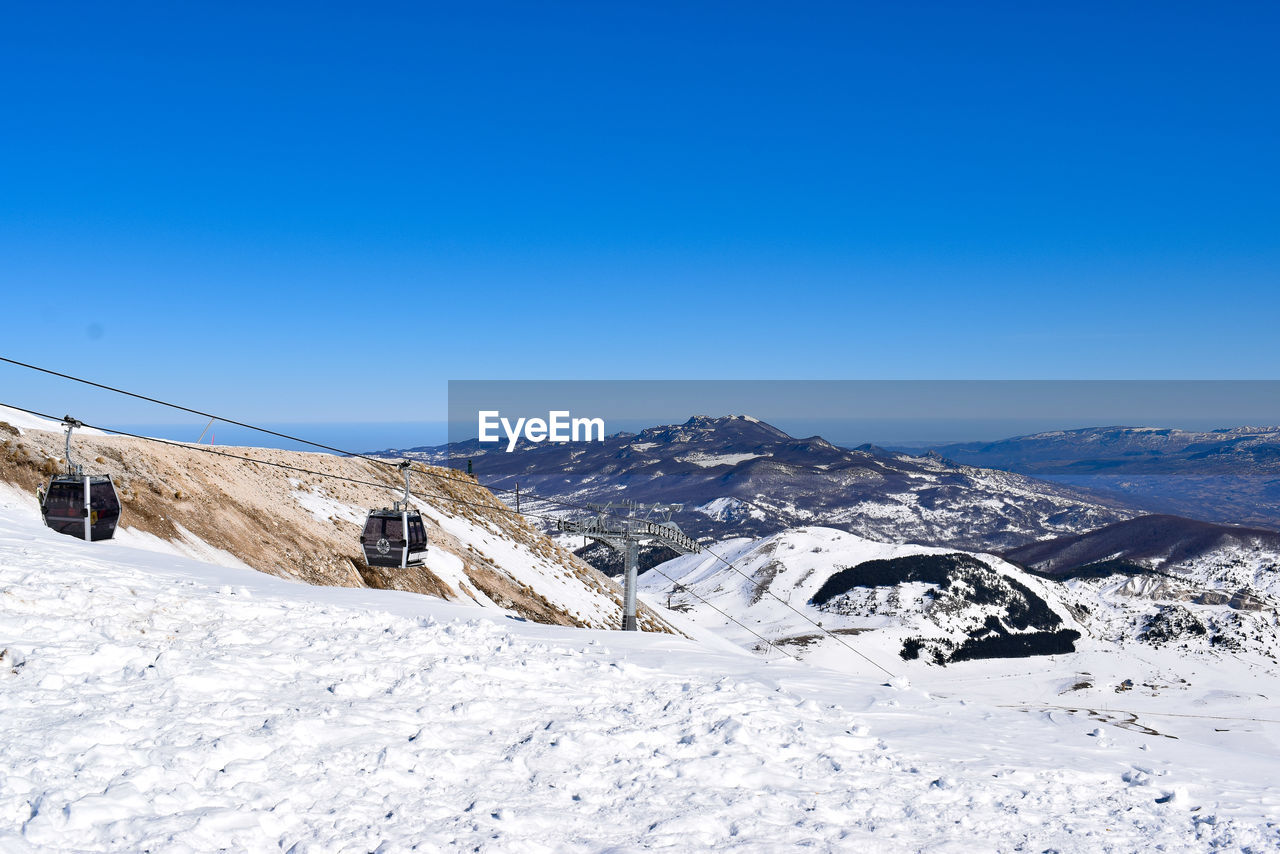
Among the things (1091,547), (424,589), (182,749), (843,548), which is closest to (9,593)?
(182,749)

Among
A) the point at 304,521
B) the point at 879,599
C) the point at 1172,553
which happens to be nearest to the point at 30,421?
the point at 304,521

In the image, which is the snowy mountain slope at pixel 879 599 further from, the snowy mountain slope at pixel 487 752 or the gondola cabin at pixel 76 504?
the snowy mountain slope at pixel 487 752

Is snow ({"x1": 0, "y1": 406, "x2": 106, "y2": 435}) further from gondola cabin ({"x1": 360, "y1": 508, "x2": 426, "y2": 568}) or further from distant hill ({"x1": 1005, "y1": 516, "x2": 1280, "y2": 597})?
distant hill ({"x1": 1005, "y1": 516, "x2": 1280, "y2": 597})

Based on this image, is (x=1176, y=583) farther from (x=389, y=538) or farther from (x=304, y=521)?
(x=389, y=538)

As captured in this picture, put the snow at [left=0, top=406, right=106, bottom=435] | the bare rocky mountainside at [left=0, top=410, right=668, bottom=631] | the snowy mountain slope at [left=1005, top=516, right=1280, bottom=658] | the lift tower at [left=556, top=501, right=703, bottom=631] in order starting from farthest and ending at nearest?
the snowy mountain slope at [left=1005, top=516, right=1280, bottom=658] → the snow at [left=0, top=406, right=106, bottom=435] → the lift tower at [left=556, top=501, right=703, bottom=631] → the bare rocky mountainside at [left=0, top=410, right=668, bottom=631]

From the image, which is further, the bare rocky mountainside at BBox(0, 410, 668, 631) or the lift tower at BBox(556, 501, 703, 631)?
the lift tower at BBox(556, 501, 703, 631)

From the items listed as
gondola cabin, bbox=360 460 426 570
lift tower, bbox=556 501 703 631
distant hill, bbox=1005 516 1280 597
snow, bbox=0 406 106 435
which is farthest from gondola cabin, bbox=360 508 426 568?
distant hill, bbox=1005 516 1280 597
